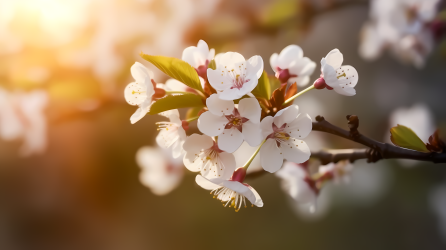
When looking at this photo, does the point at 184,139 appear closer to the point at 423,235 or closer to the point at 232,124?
the point at 232,124

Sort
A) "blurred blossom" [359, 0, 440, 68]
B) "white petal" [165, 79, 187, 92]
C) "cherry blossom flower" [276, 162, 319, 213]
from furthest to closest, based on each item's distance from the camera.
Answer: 1. "blurred blossom" [359, 0, 440, 68]
2. "cherry blossom flower" [276, 162, 319, 213]
3. "white petal" [165, 79, 187, 92]

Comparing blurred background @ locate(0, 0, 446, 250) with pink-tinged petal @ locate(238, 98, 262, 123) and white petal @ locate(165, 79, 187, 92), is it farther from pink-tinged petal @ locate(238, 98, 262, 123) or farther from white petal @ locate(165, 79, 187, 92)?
pink-tinged petal @ locate(238, 98, 262, 123)

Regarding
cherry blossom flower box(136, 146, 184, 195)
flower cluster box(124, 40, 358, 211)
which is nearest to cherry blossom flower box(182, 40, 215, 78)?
flower cluster box(124, 40, 358, 211)

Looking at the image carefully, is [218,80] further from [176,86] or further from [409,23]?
[409,23]

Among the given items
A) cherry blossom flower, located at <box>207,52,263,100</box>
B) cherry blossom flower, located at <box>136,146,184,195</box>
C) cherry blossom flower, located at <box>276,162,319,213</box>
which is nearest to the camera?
cherry blossom flower, located at <box>207,52,263,100</box>

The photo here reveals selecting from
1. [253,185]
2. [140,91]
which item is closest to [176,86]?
[140,91]

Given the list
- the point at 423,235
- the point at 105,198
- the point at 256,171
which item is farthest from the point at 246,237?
the point at 256,171
